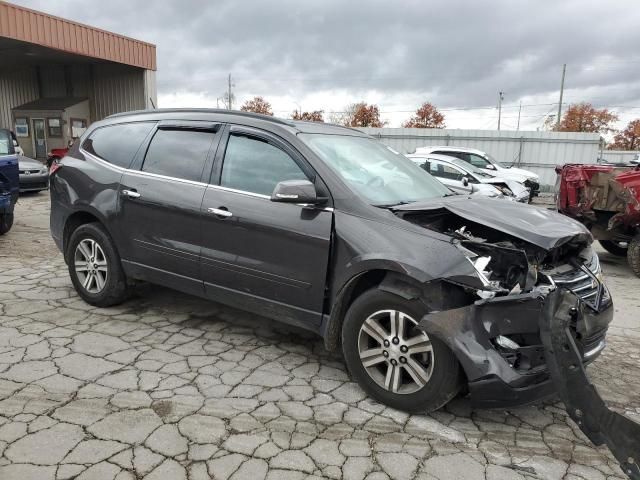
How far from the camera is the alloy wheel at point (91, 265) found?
15.2ft

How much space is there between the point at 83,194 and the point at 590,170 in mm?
7040

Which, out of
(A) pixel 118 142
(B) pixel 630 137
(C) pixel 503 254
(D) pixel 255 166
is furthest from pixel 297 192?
(B) pixel 630 137

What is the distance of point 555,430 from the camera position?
9.98 ft

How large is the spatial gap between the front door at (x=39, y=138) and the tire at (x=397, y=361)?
2222 centimetres

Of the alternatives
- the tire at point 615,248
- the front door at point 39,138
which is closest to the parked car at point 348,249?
the tire at point 615,248

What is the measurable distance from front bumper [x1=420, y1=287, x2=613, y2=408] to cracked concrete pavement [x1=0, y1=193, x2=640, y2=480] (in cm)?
35

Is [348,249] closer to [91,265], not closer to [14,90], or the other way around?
[91,265]

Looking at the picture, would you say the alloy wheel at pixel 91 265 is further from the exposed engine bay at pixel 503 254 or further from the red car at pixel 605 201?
the red car at pixel 605 201

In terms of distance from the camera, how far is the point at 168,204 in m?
4.03

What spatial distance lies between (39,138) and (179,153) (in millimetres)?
20911

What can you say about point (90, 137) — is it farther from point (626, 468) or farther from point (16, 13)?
point (16, 13)

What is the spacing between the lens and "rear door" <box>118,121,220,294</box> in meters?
3.95

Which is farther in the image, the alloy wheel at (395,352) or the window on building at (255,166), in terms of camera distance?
the window on building at (255,166)

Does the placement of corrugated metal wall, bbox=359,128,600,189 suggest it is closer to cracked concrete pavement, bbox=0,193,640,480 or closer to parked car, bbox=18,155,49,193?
parked car, bbox=18,155,49,193
